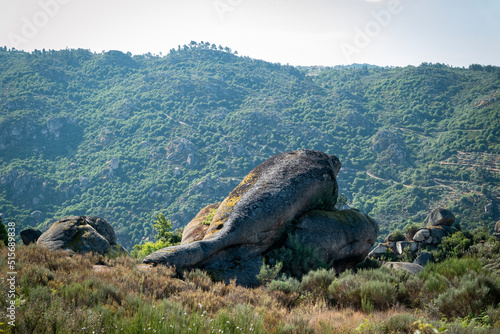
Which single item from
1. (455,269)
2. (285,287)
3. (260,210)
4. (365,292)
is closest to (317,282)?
(285,287)

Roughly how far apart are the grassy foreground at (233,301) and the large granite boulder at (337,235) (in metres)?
1.77

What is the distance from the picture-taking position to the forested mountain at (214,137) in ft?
312

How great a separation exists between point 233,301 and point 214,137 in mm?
137806

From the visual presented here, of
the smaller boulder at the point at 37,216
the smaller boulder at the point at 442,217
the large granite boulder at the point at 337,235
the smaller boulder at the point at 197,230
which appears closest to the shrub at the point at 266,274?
the large granite boulder at the point at 337,235

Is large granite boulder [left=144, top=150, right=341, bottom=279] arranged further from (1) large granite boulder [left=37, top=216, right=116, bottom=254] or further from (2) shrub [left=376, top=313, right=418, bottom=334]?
(2) shrub [left=376, top=313, right=418, bottom=334]

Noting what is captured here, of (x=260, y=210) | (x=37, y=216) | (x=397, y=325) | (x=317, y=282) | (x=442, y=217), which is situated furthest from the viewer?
(x=37, y=216)

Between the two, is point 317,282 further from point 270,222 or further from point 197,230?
point 197,230

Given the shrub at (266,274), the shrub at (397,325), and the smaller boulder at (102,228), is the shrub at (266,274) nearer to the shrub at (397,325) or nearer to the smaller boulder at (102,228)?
the shrub at (397,325)

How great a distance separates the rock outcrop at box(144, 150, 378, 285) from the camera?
9320 mm

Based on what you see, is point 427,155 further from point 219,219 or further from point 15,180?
point 15,180

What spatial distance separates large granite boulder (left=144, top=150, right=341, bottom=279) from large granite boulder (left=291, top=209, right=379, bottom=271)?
1.69ft

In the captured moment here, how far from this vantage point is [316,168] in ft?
41.3

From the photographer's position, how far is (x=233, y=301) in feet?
22.1

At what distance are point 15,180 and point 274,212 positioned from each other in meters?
111
